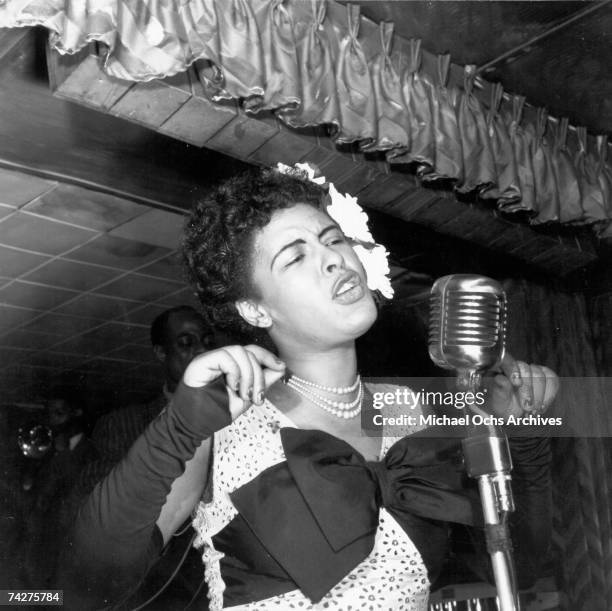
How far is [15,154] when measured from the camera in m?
1.63

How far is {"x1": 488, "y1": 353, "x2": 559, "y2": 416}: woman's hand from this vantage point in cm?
95

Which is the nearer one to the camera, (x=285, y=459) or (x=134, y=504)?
(x=134, y=504)

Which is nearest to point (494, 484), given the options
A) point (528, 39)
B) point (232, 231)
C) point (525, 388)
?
point (525, 388)

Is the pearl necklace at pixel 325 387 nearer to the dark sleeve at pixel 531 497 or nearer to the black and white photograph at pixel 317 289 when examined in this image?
the black and white photograph at pixel 317 289

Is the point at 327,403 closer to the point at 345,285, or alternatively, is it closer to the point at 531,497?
the point at 345,285

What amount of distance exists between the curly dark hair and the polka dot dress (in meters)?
0.19

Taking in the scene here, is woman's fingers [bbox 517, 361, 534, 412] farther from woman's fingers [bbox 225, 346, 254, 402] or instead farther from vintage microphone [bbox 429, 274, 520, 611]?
woman's fingers [bbox 225, 346, 254, 402]

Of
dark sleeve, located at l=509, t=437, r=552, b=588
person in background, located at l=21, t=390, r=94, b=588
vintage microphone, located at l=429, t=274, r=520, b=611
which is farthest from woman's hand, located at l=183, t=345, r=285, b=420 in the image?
person in background, located at l=21, t=390, r=94, b=588

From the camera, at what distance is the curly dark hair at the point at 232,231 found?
1202 millimetres

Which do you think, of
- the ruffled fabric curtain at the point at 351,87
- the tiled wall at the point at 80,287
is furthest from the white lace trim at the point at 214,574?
the tiled wall at the point at 80,287

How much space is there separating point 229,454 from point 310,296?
0.84 ft

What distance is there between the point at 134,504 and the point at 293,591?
244 mm

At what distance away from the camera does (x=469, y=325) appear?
31.9 inches

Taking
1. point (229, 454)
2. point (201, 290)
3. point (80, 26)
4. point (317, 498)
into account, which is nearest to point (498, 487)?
point (317, 498)
